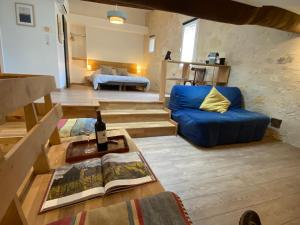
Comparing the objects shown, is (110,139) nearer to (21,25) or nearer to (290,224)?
(290,224)

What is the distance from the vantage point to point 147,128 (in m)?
2.74

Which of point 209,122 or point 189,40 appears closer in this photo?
point 209,122

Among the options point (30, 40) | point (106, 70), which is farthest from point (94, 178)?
point (106, 70)

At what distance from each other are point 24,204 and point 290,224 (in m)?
1.69

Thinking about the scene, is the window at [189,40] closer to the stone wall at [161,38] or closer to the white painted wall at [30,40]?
the stone wall at [161,38]

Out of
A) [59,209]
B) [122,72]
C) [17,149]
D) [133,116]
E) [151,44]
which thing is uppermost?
[151,44]

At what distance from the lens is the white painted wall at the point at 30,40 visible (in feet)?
12.0

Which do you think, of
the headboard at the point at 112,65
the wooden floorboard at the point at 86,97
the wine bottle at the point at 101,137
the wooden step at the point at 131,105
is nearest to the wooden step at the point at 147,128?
the wooden step at the point at 131,105

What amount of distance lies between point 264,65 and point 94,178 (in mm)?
3419

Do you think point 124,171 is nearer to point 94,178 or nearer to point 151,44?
point 94,178

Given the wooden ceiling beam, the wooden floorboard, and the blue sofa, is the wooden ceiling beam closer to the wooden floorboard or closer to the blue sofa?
the blue sofa

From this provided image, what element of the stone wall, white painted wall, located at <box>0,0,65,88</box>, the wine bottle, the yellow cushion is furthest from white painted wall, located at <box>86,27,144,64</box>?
the wine bottle

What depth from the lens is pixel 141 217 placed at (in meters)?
0.54

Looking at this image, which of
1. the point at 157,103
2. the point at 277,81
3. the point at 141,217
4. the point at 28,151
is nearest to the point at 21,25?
the point at 157,103
